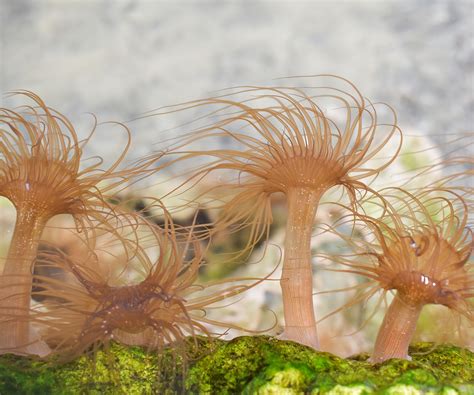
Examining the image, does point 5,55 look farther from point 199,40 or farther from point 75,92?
point 199,40

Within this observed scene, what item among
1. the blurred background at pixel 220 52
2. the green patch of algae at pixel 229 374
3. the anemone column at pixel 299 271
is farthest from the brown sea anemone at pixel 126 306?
the blurred background at pixel 220 52

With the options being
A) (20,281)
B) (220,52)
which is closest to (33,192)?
(20,281)

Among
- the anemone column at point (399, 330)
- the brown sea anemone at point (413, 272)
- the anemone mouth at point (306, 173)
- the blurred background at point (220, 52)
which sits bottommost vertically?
the anemone column at point (399, 330)

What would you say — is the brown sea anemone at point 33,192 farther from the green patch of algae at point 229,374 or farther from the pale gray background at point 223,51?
the pale gray background at point 223,51

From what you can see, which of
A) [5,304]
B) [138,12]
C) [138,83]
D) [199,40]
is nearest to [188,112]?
[138,83]

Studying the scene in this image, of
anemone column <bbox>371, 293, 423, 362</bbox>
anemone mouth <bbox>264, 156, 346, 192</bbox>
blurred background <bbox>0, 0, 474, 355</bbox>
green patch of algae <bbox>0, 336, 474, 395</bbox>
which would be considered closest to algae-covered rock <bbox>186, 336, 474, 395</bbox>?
green patch of algae <bbox>0, 336, 474, 395</bbox>

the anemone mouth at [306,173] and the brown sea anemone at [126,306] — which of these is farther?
the anemone mouth at [306,173]

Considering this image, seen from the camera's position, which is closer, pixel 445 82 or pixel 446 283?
pixel 446 283
